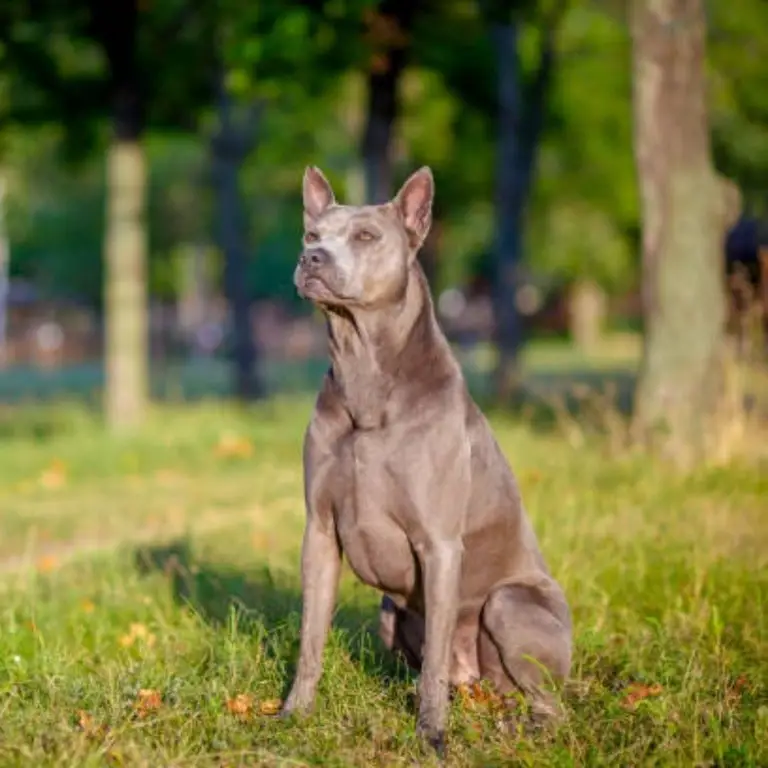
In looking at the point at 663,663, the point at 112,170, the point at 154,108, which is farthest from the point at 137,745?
the point at 154,108

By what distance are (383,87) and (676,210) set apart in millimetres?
4909

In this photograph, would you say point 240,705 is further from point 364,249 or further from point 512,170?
point 512,170

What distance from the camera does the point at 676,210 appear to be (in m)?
11.7

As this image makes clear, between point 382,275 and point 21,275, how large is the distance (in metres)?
60.4

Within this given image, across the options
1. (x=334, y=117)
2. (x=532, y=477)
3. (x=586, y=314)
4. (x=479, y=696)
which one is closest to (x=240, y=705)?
(x=479, y=696)

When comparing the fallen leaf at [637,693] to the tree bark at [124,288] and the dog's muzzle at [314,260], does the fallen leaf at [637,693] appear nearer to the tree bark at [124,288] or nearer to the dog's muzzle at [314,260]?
the dog's muzzle at [314,260]

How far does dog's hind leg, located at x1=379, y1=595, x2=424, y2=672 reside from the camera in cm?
552

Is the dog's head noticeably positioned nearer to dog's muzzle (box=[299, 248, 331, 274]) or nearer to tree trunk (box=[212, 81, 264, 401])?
dog's muzzle (box=[299, 248, 331, 274])

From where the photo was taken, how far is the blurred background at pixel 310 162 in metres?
15.2

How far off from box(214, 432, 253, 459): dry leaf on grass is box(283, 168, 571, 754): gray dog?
26.1 feet

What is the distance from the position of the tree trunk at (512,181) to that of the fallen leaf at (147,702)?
14.1m

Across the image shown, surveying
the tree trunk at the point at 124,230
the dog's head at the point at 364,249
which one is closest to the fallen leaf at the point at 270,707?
the dog's head at the point at 364,249

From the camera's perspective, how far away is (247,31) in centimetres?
1377

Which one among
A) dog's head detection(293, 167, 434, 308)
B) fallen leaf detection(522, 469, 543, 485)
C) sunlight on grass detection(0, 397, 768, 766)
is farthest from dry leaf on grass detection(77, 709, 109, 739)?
fallen leaf detection(522, 469, 543, 485)
